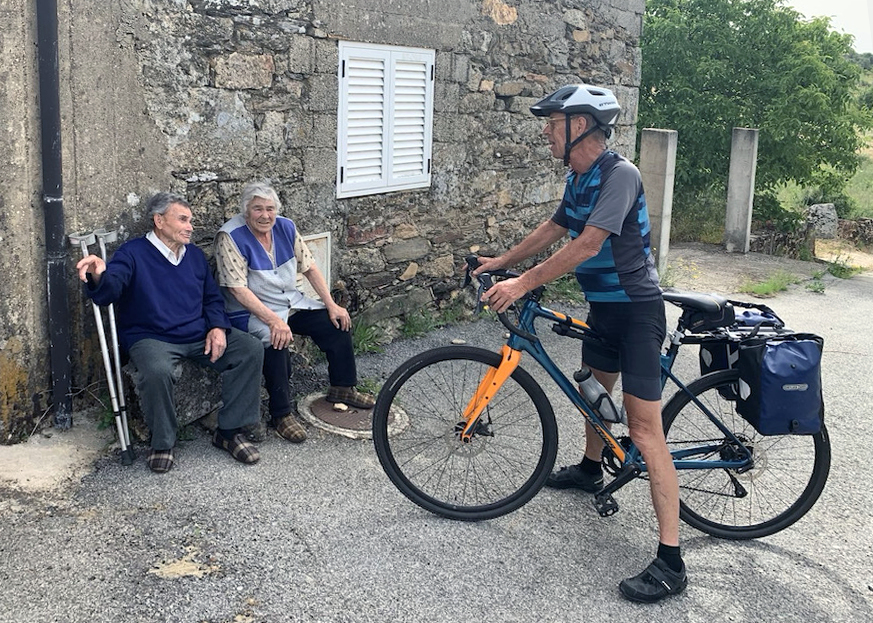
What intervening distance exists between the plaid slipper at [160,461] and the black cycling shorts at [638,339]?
7.15 ft

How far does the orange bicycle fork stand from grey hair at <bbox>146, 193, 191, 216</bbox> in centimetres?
187

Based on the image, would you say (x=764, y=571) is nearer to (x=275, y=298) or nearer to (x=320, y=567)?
(x=320, y=567)

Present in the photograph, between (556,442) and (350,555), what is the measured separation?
100 centimetres

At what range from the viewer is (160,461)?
14.9ft

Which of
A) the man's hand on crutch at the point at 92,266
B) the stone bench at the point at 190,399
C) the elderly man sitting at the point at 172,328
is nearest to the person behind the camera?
the man's hand on crutch at the point at 92,266

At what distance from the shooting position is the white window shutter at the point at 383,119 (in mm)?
6312

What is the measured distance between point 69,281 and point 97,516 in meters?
1.29

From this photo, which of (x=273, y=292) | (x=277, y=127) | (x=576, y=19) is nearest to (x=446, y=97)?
(x=277, y=127)

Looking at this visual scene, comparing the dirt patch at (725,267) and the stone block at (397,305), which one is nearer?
the stone block at (397,305)

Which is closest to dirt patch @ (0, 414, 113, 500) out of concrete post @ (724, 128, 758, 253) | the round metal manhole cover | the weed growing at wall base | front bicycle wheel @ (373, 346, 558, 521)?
the round metal manhole cover

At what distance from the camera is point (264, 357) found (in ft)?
16.5

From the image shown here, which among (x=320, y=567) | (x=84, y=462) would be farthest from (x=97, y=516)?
(x=320, y=567)

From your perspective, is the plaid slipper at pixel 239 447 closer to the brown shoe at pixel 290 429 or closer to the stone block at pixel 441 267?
the brown shoe at pixel 290 429

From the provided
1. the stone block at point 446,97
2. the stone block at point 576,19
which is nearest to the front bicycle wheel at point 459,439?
the stone block at point 446,97
